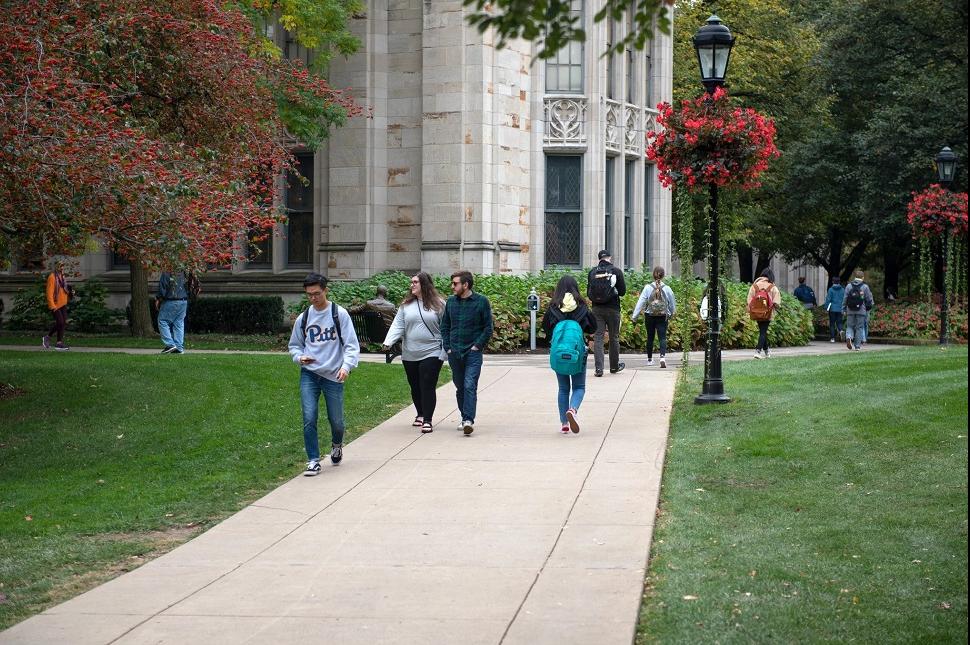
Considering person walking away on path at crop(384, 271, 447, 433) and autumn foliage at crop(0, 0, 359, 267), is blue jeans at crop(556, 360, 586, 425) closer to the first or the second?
person walking away on path at crop(384, 271, 447, 433)

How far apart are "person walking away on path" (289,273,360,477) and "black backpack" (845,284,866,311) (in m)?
18.8

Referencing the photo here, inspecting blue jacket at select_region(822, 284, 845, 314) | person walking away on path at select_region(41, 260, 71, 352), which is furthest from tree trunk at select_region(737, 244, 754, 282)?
person walking away on path at select_region(41, 260, 71, 352)

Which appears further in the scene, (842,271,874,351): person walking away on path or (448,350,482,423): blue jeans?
(842,271,874,351): person walking away on path

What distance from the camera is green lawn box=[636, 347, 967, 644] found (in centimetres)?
690

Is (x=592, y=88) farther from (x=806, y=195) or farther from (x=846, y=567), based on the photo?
(x=846, y=567)

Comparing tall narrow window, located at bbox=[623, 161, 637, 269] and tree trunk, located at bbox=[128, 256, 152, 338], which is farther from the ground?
tall narrow window, located at bbox=[623, 161, 637, 269]

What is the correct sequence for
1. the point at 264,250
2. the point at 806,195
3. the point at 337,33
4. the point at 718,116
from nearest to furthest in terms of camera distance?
1. the point at 718,116
2. the point at 337,33
3. the point at 264,250
4. the point at 806,195

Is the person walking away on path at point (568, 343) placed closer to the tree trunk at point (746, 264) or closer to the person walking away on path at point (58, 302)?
the person walking away on path at point (58, 302)

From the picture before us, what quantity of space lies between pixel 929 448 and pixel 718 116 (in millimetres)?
5579

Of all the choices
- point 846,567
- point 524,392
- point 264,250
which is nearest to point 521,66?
point 264,250

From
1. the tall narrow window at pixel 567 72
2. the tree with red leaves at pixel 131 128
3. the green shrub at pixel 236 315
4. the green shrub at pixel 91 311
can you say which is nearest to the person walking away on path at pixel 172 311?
the tree with red leaves at pixel 131 128

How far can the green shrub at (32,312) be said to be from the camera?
31500 millimetres

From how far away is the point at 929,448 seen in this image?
1152cm

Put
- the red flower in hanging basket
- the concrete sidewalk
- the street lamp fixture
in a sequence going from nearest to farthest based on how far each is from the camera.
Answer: the concrete sidewalk → the street lamp fixture → the red flower in hanging basket
